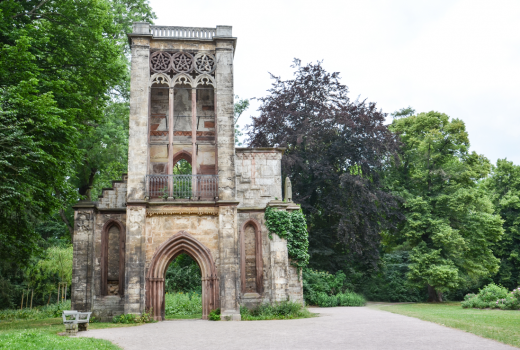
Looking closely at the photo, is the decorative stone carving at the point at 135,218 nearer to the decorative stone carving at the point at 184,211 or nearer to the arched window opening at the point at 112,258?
the decorative stone carving at the point at 184,211

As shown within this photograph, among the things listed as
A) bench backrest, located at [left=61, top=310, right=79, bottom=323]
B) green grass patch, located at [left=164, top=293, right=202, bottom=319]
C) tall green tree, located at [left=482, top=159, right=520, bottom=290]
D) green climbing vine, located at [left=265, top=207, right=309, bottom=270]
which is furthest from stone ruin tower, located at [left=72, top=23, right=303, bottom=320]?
tall green tree, located at [left=482, top=159, right=520, bottom=290]

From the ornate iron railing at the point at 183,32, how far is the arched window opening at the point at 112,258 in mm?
7970

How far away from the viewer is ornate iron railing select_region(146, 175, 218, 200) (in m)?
18.2

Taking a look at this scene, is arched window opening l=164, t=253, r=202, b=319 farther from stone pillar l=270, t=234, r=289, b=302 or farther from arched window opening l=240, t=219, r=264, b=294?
Result: stone pillar l=270, t=234, r=289, b=302

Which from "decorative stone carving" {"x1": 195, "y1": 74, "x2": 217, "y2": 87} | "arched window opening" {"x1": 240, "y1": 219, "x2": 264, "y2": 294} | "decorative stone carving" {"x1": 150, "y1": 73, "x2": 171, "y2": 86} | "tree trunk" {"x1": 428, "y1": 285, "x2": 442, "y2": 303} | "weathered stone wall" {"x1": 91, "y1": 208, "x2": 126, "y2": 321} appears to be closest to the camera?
"weathered stone wall" {"x1": 91, "y1": 208, "x2": 126, "y2": 321}

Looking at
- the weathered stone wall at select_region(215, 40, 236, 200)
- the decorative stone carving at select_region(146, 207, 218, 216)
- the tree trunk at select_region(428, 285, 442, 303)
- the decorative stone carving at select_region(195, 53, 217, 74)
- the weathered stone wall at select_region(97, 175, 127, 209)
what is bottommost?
the tree trunk at select_region(428, 285, 442, 303)

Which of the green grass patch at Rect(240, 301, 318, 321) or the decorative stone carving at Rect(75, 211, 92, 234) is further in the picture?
the decorative stone carving at Rect(75, 211, 92, 234)

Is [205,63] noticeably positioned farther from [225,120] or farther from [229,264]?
[229,264]

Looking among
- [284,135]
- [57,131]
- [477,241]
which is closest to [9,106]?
[57,131]

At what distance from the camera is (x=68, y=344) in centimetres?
929

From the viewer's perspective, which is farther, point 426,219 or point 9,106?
point 426,219

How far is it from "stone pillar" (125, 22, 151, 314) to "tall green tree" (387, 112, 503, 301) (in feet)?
57.6

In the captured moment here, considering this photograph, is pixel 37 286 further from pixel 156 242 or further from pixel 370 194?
pixel 370 194

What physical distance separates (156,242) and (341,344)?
940 centimetres
